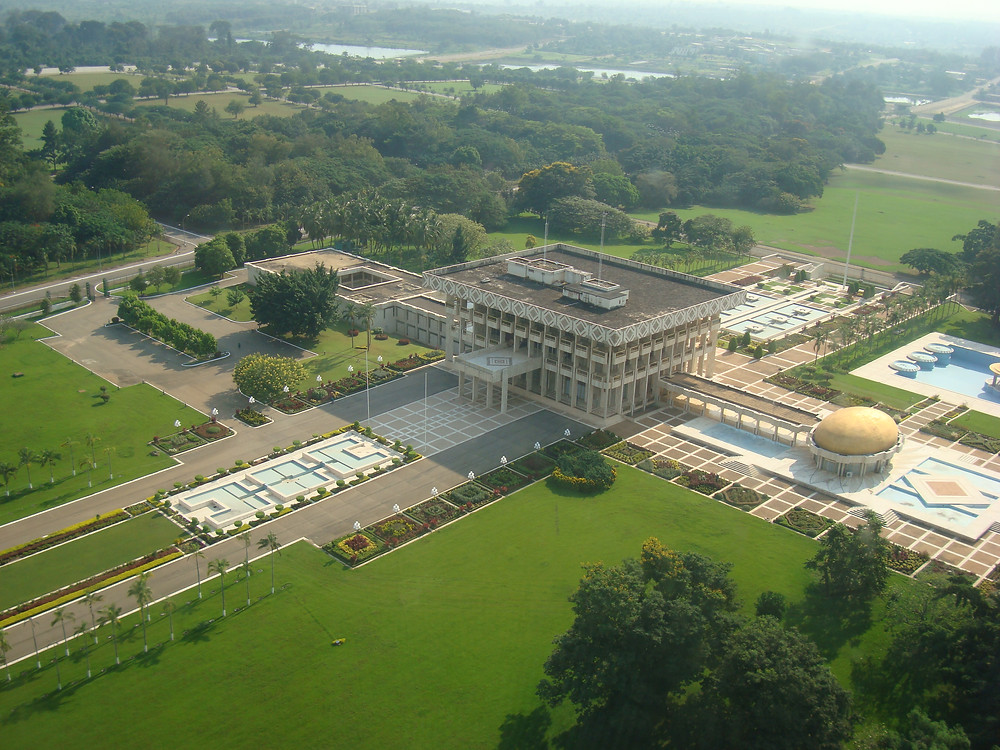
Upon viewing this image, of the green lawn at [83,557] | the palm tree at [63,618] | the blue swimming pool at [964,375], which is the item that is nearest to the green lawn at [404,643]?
the palm tree at [63,618]

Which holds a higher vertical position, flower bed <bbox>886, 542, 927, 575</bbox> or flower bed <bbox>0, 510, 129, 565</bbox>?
flower bed <bbox>0, 510, 129, 565</bbox>

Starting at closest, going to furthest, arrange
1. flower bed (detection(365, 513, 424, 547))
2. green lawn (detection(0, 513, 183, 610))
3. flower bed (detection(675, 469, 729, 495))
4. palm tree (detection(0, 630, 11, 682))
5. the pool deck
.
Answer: palm tree (detection(0, 630, 11, 682)) < green lawn (detection(0, 513, 183, 610)) < flower bed (detection(365, 513, 424, 547)) < flower bed (detection(675, 469, 729, 495)) < the pool deck

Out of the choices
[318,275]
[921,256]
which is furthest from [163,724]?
[921,256]

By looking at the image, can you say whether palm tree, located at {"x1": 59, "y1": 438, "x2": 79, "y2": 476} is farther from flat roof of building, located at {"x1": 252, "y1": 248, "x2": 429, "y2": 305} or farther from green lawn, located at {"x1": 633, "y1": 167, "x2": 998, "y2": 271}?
green lawn, located at {"x1": 633, "y1": 167, "x2": 998, "y2": 271}

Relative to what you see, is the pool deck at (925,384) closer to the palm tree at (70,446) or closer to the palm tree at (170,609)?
the palm tree at (170,609)

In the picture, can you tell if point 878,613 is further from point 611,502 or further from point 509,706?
point 509,706

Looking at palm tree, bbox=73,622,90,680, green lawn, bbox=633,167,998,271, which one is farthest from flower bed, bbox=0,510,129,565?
green lawn, bbox=633,167,998,271
